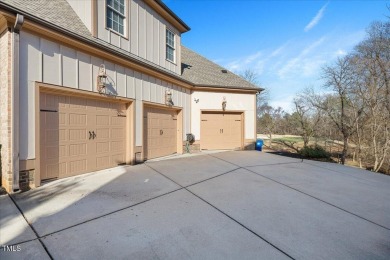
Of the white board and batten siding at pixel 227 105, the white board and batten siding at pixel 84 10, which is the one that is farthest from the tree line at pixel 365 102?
the white board and batten siding at pixel 84 10

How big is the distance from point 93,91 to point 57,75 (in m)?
0.91

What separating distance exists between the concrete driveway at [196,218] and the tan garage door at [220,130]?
4862 millimetres

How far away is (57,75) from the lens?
4.60 m

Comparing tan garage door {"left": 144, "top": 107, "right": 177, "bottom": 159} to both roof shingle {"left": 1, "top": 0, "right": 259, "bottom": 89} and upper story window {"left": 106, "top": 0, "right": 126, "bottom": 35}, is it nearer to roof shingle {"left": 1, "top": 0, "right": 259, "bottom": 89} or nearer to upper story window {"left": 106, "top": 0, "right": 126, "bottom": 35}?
roof shingle {"left": 1, "top": 0, "right": 259, "bottom": 89}

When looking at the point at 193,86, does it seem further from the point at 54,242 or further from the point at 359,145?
the point at 359,145

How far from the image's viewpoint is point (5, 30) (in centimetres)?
402

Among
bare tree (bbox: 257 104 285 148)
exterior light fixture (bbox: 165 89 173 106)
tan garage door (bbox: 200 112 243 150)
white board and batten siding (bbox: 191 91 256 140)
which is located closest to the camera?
exterior light fixture (bbox: 165 89 173 106)

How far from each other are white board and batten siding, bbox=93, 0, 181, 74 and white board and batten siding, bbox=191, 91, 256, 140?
2.04 metres

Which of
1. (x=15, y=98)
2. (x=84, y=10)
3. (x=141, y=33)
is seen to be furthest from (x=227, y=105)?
(x=15, y=98)

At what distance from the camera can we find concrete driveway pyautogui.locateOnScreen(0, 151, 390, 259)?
245 centimetres

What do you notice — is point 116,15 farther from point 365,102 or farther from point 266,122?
point 266,122

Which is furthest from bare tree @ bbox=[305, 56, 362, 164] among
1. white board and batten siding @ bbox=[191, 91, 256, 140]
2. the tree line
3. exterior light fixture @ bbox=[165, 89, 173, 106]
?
exterior light fixture @ bbox=[165, 89, 173, 106]

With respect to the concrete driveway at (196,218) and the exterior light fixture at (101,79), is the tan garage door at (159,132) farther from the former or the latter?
the concrete driveway at (196,218)

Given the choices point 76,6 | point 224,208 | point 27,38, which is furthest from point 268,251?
point 76,6
